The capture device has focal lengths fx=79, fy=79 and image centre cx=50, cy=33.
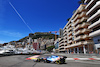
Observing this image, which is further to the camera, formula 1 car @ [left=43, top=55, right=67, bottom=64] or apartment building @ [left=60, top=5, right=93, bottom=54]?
apartment building @ [left=60, top=5, right=93, bottom=54]

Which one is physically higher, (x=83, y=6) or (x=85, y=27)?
(x=83, y=6)

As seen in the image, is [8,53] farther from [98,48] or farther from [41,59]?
[98,48]

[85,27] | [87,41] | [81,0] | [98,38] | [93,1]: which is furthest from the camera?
[81,0]

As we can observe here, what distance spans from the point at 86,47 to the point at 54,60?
1233 inches

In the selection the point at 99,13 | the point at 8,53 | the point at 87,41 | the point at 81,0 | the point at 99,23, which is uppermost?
the point at 81,0

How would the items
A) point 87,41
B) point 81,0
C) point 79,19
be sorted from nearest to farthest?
point 87,41 → point 79,19 → point 81,0

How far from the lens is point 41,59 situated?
1352 cm

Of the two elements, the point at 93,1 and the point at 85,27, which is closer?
the point at 93,1

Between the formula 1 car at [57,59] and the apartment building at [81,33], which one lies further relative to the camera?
the apartment building at [81,33]

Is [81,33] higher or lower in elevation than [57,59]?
A: higher

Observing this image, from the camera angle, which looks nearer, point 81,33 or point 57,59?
point 57,59

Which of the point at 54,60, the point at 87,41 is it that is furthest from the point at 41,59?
the point at 87,41

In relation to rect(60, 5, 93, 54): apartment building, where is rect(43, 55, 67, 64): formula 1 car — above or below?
below

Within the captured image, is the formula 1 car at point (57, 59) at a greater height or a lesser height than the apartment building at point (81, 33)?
lesser
